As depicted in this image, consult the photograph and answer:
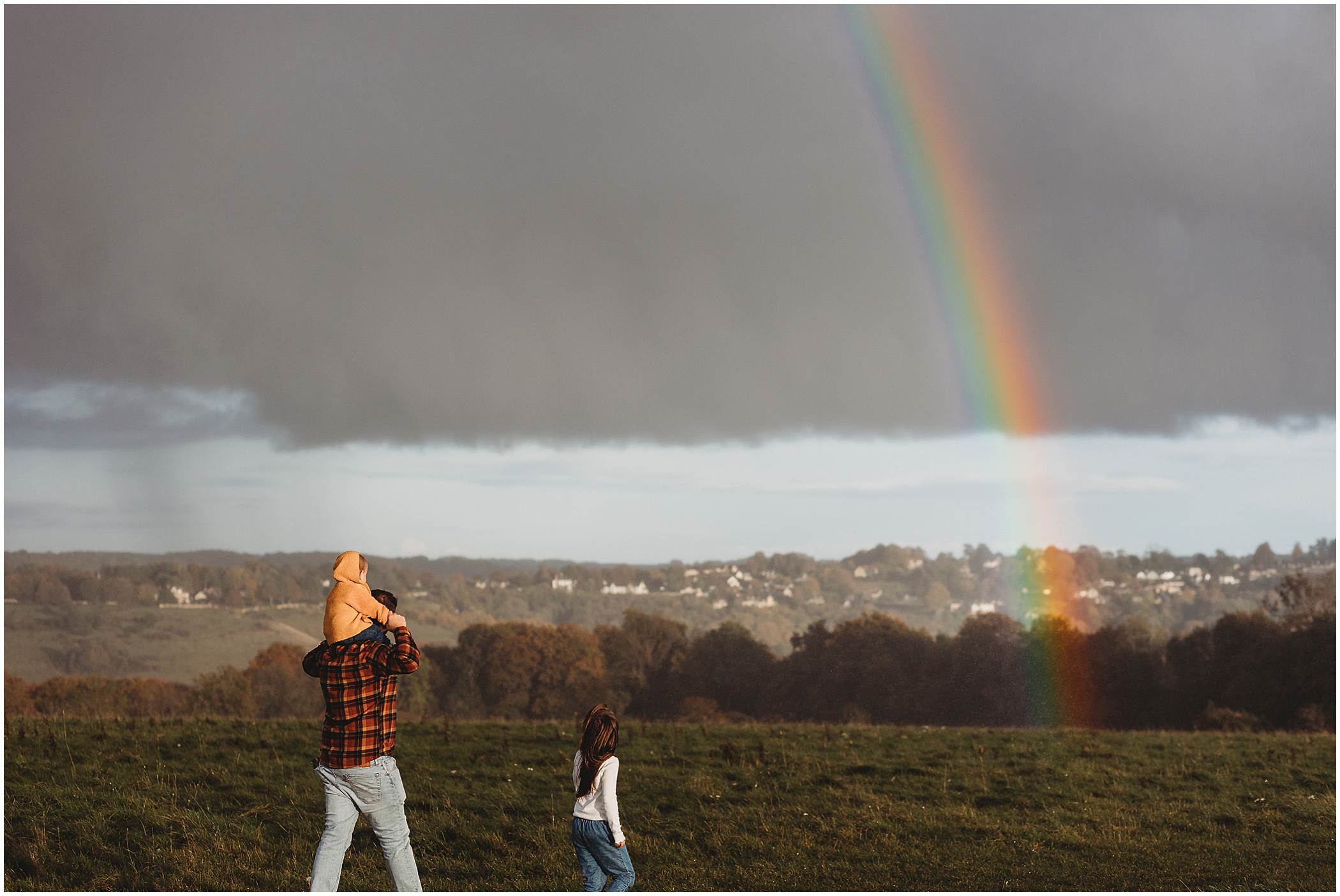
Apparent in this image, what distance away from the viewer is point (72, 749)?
19859 mm

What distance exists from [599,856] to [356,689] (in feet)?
8.37

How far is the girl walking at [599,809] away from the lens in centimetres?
927

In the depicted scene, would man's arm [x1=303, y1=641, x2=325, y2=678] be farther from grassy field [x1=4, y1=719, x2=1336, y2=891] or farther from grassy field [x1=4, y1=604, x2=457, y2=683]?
grassy field [x1=4, y1=604, x2=457, y2=683]

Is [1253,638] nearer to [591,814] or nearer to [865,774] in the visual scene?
[865,774]

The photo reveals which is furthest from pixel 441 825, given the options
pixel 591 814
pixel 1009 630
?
pixel 1009 630

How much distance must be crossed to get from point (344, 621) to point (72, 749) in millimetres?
14325

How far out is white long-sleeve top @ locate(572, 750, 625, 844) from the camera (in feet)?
30.5

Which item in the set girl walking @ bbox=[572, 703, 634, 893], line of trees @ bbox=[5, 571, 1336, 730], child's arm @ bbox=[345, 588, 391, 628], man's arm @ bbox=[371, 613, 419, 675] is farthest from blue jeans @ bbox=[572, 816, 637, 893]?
line of trees @ bbox=[5, 571, 1336, 730]

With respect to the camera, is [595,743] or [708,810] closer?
[595,743]

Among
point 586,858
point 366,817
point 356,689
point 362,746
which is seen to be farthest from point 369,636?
point 586,858

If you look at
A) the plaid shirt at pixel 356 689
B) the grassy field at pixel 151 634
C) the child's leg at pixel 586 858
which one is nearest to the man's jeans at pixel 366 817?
the plaid shirt at pixel 356 689

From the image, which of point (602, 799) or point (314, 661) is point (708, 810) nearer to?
point (602, 799)

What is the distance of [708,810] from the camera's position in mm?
16453

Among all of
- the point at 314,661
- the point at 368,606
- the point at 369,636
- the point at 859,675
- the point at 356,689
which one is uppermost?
the point at 368,606
